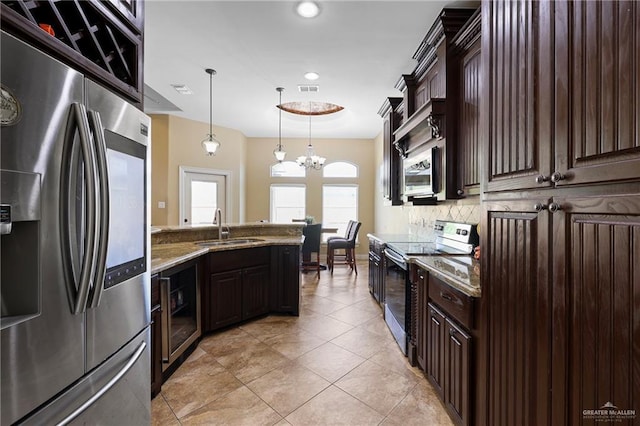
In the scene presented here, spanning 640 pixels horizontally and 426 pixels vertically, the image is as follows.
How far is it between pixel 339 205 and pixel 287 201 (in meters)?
1.32

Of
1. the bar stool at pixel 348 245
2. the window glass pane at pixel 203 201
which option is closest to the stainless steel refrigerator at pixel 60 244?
the bar stool at pixel 348 245

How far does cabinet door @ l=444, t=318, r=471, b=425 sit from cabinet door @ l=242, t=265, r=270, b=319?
6.93ft

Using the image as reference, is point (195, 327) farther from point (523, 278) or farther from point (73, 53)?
point (523, 278)

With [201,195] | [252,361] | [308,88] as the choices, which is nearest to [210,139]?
[308,88]

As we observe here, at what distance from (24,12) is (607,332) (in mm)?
2009

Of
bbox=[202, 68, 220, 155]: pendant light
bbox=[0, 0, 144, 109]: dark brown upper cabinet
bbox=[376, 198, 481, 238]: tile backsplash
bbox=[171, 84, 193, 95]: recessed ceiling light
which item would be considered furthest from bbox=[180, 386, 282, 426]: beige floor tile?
bbox=[171, 84, 193, 95]: recessed ceiling light

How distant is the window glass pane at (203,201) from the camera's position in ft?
19.9

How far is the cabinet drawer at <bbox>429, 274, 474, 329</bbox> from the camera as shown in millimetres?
1507

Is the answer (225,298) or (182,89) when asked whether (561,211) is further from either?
(182,89)

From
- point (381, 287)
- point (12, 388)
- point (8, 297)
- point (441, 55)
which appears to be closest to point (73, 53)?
point (8, 297)

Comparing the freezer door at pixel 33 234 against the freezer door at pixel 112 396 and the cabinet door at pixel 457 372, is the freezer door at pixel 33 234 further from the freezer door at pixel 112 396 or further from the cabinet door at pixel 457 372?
the cabinet door at pixel 457 372

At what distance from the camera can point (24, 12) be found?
0.94m

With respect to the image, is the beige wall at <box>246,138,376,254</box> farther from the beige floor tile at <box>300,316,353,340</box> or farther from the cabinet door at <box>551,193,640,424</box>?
the cabinet door at <box>551,193,640,424</box>

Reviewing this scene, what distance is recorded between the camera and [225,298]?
9.87 feet
